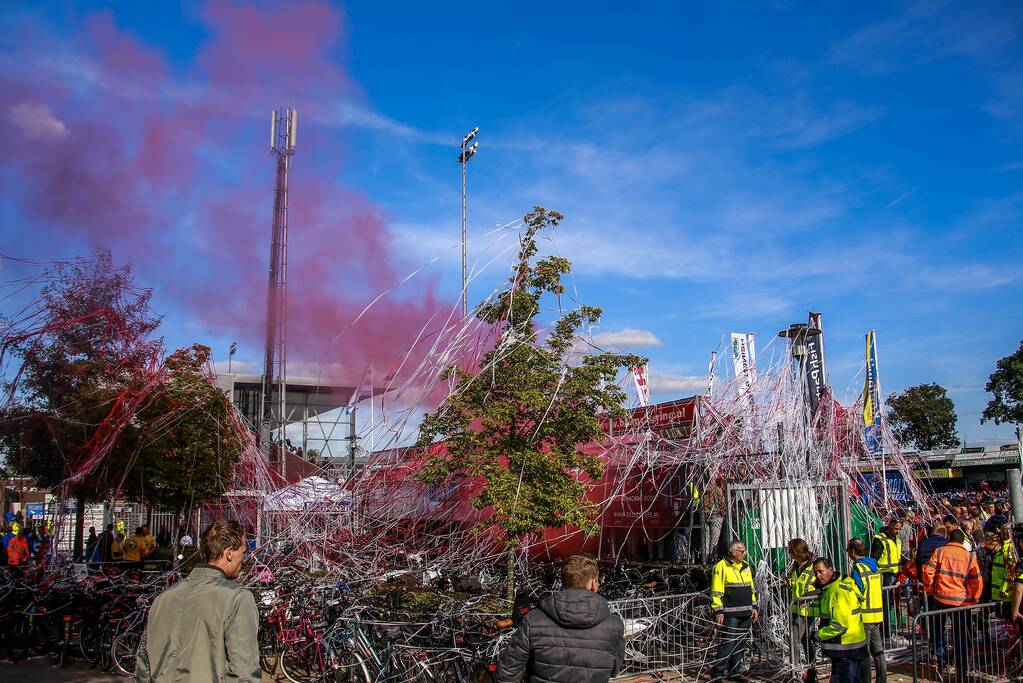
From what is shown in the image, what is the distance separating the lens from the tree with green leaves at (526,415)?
30.6ft

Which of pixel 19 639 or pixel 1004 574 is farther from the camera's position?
pixel 19 639

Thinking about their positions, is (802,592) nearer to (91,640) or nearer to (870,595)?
(870,595)

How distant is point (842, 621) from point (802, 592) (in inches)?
53.3

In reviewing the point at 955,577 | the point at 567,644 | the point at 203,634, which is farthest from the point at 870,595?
the point at 203,634

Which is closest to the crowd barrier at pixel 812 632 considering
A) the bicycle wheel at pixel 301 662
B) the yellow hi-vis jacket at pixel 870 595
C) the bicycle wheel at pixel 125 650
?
the yellow hi-vis jacket at pixel 870 595

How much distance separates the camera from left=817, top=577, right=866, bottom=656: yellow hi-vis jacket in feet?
22.0

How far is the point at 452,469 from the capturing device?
9.51 meters

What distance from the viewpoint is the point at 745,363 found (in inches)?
568

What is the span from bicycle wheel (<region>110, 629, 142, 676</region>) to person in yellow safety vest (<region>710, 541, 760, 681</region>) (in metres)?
6.74

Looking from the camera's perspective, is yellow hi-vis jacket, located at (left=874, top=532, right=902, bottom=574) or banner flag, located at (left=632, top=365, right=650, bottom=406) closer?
yellow hi-vis jacket, located at (left=874, top=532, right=902, bottom=574)

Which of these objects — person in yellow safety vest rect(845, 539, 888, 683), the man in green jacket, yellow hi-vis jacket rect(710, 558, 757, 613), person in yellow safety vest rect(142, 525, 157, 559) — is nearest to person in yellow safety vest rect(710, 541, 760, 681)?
yellow hi-vis jacket rect(710, 558, 757, 613)

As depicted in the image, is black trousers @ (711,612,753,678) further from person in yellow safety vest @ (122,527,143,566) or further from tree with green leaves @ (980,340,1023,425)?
tree with green leaves @ (980,340,1023,425)

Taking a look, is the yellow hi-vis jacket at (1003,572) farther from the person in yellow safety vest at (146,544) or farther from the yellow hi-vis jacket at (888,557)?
the person in yellow safety vest at (146,544)

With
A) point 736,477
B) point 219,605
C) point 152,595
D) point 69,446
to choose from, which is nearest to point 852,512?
point 736,477
